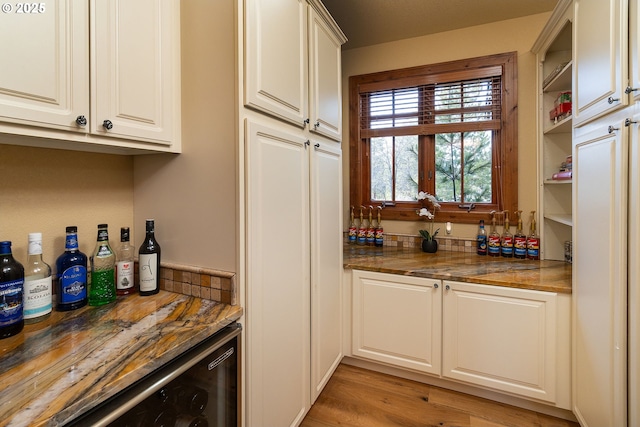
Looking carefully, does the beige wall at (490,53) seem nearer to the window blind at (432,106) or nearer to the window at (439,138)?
the window at (439,138)

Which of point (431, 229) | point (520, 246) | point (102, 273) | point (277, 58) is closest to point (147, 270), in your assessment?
point (102, 273)

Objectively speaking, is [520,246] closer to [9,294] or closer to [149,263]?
[149,263]

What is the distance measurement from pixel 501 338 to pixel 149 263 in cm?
187

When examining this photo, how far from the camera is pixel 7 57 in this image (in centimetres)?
79

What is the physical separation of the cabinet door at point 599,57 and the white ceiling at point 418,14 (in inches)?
29.9

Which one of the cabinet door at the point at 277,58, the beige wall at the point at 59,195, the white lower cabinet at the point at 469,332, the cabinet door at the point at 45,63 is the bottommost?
the white lower cabinet at the point at 469,332

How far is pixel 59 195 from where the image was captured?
1182 millimetres

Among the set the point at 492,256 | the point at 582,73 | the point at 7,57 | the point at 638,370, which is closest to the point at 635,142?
the point at 582,73

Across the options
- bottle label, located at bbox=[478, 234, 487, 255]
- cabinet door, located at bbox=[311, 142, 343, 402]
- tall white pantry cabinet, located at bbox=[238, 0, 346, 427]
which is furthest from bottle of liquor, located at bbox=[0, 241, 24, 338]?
bottle label, located at bbox=[478, 234, 487, 255]

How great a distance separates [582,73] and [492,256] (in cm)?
128

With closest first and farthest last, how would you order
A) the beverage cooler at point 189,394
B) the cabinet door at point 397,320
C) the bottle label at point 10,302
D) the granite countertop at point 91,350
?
the granite countertop at point 91,350
the beverage cooler at point 189,394
the bottle label at point 10,302
the cabinet door at point 397,320

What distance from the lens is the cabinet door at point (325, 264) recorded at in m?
1.68

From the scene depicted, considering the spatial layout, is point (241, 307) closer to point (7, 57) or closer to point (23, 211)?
point (23, 211)

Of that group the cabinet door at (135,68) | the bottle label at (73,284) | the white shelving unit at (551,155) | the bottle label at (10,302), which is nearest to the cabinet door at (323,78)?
the cabinet door at (135,68)
